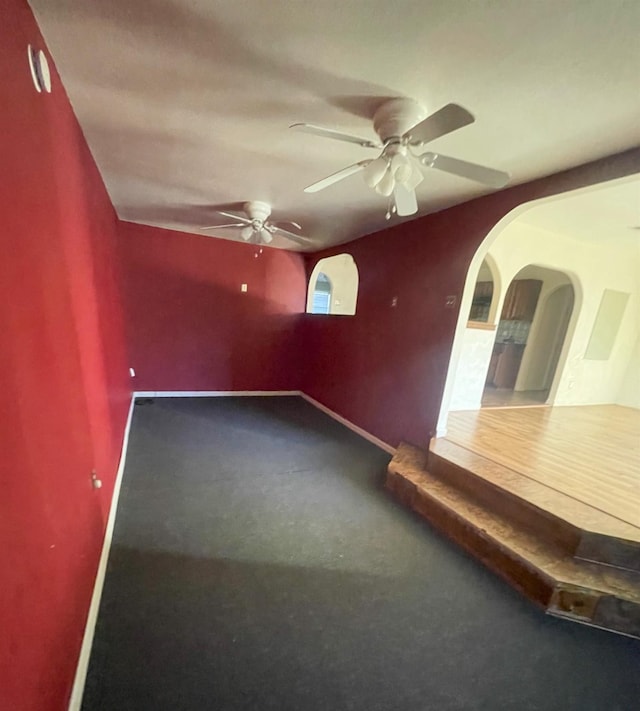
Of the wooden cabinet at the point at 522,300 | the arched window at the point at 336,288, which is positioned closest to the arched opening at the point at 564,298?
the wooden cabinet at the point at 522,300

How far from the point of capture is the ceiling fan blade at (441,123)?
1.09m

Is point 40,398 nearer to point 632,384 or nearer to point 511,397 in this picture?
point 511,397

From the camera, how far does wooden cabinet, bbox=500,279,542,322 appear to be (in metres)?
5.44

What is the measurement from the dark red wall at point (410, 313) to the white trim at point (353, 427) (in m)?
0.07

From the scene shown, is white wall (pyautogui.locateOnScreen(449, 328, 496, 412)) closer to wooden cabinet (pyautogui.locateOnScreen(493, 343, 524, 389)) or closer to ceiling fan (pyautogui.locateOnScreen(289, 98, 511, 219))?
wooden cabinet (pyautogui.locateOnScreen(493, 343, 524, 389))

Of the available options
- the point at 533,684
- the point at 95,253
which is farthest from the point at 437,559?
the point at 95,253

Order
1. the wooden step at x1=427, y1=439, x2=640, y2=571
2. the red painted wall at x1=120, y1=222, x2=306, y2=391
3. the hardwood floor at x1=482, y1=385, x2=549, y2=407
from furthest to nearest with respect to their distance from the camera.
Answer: the hardwood floor at x1=482, y1=385, x2=549, y2=407, the red painted wall at x1=120, y1=222, x2=306, y2=391, the wooden step at x1=427, y1=439, x2=640, y2=571

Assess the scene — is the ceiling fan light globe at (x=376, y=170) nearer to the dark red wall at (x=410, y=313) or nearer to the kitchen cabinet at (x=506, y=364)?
the dark red wall at (x=410, y=313)

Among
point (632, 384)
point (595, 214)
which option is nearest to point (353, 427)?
point (595, 214)

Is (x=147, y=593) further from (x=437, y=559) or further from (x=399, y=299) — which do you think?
(x=399, y=299)

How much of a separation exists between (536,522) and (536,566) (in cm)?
32

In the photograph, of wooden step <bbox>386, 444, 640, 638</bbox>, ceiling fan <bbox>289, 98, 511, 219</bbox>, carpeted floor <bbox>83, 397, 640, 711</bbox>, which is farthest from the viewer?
wooden step <bbox>386, 444, 640, 638</bbox>

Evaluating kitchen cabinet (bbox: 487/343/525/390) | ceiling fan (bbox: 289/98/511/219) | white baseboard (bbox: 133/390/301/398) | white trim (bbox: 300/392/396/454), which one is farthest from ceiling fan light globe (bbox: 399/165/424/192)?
kitchen cabinet (bbox: 487/343/525/390)

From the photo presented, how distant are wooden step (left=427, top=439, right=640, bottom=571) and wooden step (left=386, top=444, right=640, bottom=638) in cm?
5
